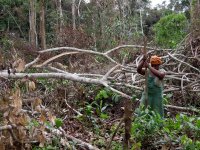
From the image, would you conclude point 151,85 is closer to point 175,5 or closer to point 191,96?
point 191,96

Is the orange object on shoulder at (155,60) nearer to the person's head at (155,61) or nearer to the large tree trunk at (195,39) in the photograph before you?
the person's head at (155,61)

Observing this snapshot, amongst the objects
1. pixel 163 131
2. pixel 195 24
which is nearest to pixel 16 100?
pixel 163 131

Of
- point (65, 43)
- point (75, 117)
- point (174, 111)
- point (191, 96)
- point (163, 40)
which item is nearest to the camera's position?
point (75, 117)

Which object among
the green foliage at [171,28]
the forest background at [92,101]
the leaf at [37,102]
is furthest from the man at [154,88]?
the green foliage at [171,28]

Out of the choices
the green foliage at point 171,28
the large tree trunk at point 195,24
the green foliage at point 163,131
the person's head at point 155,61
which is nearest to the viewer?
the green foliage at point 163,131

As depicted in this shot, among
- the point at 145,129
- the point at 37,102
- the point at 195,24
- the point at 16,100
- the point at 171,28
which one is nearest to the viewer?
the point at 16,100

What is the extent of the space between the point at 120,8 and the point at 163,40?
10.0 meters

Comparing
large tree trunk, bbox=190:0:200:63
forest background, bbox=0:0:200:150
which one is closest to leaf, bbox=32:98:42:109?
forest background, bbox=0:0:200:150

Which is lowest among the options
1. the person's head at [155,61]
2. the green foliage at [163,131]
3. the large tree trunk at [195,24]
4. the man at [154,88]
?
the green foliage at [163,131]

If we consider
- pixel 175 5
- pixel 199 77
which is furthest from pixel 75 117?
pixel 175 5

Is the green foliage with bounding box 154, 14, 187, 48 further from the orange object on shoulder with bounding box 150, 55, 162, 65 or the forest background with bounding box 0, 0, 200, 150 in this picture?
the orange object on shoulder with bounding box 150, 55, 162, 65

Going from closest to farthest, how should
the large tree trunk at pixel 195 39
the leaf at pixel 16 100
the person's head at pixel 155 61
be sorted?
the leaf at pixel 16 100, the person's head at pixel 155 61, the large tree trunk at pixel 195 39

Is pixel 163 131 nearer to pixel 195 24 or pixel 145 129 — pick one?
pixel 145 129

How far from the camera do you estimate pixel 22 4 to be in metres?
26.0
